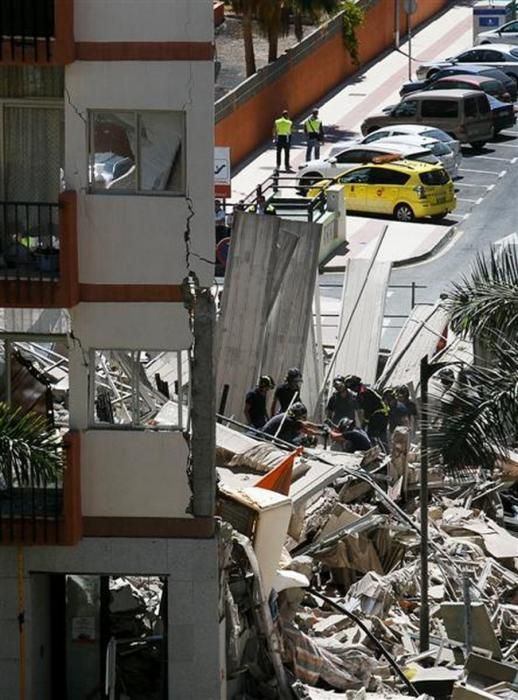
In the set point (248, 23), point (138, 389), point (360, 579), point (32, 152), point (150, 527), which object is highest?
point (32, 152)

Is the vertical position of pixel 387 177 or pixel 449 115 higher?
pixel 387 177

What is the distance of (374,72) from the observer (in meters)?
65.1

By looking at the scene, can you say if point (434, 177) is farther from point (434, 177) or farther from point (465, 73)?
point (465, 73)

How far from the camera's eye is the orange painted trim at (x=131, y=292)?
21531 millimetres

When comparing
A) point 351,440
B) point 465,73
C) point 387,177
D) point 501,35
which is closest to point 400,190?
point 387,177

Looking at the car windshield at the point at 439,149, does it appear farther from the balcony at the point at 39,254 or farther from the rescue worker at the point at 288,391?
the balcony at the point at 39,254

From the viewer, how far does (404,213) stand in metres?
49.2

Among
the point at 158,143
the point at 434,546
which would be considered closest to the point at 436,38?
the point at 434,546

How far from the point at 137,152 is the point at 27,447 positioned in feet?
9.94

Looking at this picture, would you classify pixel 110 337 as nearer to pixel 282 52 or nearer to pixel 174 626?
pixel 174 626

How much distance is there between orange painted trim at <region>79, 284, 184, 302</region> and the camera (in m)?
21.5

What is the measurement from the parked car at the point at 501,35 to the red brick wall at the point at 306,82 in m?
2.14

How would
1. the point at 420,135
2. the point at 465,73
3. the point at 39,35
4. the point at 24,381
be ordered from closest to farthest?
the point at 39,35
the point at 24,381
the point at 420,135
the point at 465,73

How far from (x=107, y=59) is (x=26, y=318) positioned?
108 inches
